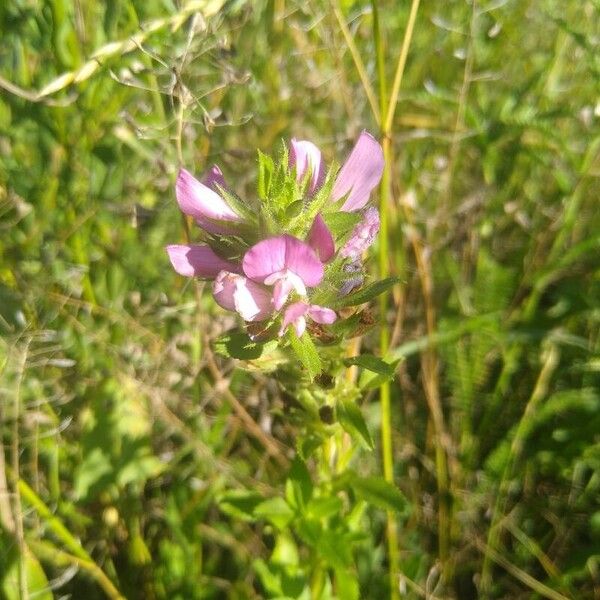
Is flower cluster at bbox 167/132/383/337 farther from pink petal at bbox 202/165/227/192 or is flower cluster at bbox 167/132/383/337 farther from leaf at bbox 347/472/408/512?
leaf at bbox 347/472/408/512

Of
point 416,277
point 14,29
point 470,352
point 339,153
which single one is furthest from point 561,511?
point 14,29

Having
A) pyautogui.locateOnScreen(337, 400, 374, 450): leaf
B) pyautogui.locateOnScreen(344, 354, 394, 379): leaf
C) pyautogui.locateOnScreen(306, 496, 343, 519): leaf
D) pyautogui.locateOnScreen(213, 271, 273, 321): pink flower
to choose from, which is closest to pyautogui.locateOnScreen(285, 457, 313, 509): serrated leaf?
pyautogui.locateOnScreen(306, 496, 343, 519): leaf

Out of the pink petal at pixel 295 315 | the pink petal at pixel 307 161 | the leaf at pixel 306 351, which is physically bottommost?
the leaf at pixel 306 351

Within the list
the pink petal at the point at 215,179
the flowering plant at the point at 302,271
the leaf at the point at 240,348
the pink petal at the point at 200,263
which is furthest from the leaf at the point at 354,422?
the pink petal at the point at 215,179

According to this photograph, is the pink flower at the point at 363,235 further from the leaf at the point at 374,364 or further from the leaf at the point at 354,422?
the leaf at the point at 354,422

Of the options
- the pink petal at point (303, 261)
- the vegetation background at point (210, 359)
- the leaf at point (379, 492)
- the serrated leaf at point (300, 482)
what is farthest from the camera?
the vegetation background at point (210, 359)

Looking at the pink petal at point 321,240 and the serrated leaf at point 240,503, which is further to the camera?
the serrated leaf at point 240,503

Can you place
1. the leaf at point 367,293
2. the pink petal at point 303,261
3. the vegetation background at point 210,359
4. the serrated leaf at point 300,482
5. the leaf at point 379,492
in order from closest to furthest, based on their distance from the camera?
the pink petal at point 303,261 → the leaf at point 367,293 → the leaf at point 379,492 → the serrated leaf at point 300,482 → the vegetation background at point 210,359
